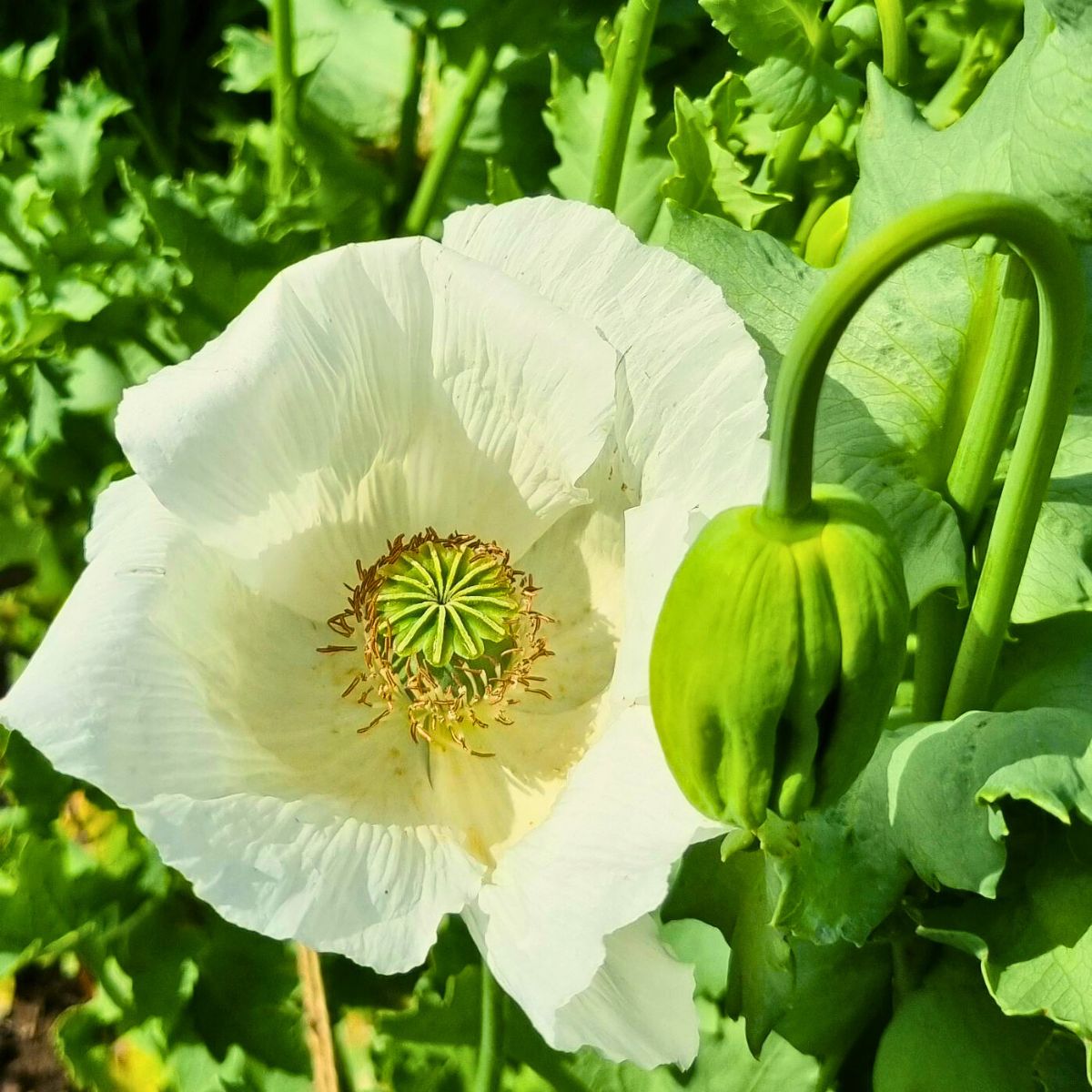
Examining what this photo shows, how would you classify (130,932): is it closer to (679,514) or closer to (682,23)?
(679,514)

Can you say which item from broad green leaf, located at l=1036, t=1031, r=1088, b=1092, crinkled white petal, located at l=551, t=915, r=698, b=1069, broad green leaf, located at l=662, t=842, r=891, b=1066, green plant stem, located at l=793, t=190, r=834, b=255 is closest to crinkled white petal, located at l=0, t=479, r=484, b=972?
crinkled white petal, located at l=551, t=915, r=698, b=1069

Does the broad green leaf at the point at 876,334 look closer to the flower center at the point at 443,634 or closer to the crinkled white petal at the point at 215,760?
the flower center at the point at 443,634

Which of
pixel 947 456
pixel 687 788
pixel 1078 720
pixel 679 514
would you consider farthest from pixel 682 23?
pixel 687 788

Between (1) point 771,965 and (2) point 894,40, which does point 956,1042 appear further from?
(2) point 894,40

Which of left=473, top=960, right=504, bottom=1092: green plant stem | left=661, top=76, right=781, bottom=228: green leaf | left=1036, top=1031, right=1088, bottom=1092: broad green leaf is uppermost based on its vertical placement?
left=661, top=76, right=781, bottom=228: green leaf

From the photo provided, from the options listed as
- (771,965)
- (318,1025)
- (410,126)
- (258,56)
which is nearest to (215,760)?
(771,965)

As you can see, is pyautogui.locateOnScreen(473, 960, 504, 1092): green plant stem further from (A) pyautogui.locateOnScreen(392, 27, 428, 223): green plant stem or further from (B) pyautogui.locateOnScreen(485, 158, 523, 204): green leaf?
(A) pyautogui.locateOnScreen(392, 27, 428, 223): green plant stem
